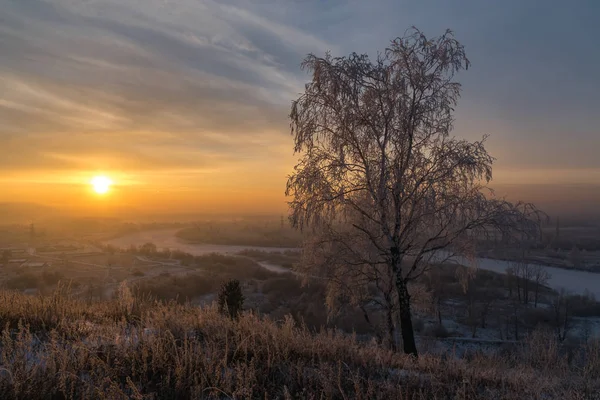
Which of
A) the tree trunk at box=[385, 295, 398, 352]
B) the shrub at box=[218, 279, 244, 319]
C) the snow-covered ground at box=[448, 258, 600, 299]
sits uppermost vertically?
the shrub at box=[218, 279, 244, 319]

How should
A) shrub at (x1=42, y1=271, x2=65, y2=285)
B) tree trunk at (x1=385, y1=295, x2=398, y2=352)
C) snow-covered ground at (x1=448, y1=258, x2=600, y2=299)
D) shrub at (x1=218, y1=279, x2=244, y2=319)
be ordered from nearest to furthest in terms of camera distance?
shrub at (x1=218, y1=279, x2=244, y2=319) → tree trunk at (x1=385, y1=295, x2=398, y2=352) → shrub at (x1=42, y1=271, x2=65, y2=285) → snow-covered ground at (x1=448, y1=258, x2=600, y2=299)

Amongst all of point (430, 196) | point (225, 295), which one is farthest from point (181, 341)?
point (430, 196)

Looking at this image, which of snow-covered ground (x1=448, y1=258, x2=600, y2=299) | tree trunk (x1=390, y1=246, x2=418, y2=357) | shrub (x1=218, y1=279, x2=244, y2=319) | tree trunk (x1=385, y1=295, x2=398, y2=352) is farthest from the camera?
snow-covered ground (x1=448, y1=258, x2=600, y2=299)

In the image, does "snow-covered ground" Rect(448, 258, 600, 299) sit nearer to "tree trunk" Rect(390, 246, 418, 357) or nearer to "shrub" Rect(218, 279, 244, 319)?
"tree trunk" Rect(390, 246, 418, 357)

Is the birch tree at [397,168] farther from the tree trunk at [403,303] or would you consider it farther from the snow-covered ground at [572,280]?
the snow-covered ground at [572,280]

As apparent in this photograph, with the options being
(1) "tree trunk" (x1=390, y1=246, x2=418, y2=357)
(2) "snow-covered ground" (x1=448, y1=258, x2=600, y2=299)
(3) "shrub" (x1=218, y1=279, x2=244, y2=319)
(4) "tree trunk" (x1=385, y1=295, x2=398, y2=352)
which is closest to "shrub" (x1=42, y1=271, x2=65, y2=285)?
(3) "shrub" (x1=218, y1=279, x2=244, y2=319)

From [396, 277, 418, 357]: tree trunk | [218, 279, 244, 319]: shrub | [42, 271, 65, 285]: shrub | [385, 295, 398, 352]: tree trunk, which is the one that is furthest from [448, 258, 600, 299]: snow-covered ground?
[42, 271, 65, 285]: shrub

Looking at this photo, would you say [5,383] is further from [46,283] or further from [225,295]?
[46,283]

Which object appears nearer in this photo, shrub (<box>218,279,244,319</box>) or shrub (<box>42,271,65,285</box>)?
shrub (<box>218,279,244,319</box>)

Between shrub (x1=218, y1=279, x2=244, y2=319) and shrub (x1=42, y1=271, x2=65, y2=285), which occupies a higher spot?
shrub (x1=218, y1=279, x2=244, y2=319)

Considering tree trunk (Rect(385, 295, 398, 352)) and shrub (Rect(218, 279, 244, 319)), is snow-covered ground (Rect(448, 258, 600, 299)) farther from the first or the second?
shrub (Rect(218, 279, 244, 319))

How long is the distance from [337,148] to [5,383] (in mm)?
7188

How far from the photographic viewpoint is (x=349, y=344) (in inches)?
196

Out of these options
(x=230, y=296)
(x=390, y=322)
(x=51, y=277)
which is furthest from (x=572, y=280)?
(x=51, y=277)
